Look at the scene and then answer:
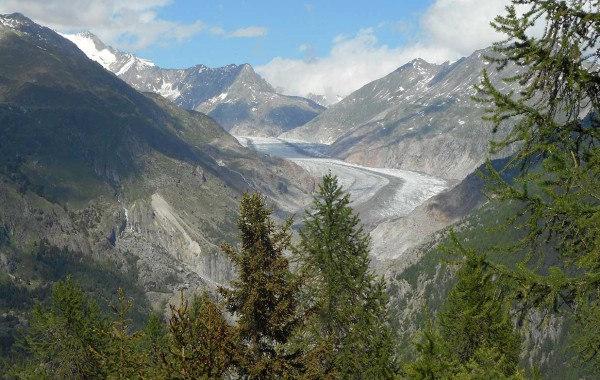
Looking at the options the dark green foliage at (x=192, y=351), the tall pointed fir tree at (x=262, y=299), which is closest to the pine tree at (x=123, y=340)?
the dark green foliage at (x=192, y=351)

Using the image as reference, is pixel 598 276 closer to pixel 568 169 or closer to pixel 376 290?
pixel 568 169

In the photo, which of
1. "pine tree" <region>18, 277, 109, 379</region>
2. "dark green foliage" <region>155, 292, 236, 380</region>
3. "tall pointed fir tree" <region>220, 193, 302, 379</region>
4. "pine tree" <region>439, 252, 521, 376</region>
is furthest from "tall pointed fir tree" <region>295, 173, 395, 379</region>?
"dark green foliage" <region>155, 292, 236, 380</region>

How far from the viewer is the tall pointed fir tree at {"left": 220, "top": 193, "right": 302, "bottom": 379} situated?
18750mm

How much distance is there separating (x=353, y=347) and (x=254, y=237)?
37.0 ft

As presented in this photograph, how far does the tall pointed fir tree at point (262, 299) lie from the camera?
18750mm

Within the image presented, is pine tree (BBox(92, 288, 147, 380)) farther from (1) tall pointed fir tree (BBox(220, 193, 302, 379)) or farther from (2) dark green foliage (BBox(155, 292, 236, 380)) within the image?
(1) tall pointed fir tree (BBox(220, 193, 302, 379))

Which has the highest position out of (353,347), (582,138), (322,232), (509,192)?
(582,138)

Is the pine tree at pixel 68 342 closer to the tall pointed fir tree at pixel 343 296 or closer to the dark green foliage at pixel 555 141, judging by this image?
the tall pointed fir tree at pixel 343 296

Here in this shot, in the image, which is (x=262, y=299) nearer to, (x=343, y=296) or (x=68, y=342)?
(x=343, y=296)

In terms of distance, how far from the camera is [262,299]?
64.3 ft

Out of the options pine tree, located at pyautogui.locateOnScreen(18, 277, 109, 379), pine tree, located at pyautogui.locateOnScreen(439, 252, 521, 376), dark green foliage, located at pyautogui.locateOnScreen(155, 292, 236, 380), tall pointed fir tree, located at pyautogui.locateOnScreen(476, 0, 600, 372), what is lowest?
pine tree, located at pyautogui.locateOnScreen(18, 277, 109, 379)

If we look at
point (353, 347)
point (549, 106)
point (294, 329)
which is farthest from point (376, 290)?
point (549, 106)

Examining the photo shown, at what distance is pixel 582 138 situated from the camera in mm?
12305

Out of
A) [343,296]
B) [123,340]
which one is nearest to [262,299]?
[123,340]
